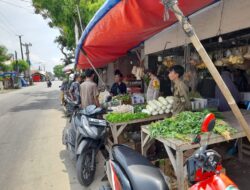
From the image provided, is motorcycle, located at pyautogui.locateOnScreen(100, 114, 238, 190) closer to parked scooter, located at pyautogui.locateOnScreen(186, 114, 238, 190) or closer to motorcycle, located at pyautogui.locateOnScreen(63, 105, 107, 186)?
parked scooter, located at pyautogui.locateOnScreen(186, 114, 238, 190)

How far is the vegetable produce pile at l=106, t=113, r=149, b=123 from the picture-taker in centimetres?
417

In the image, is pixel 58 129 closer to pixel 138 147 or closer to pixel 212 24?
pixel 138 147

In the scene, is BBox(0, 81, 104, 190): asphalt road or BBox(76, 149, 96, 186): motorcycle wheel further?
BBox(0, 81, 104, 190): asphalt road

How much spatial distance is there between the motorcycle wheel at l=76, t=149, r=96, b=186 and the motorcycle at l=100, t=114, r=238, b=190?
3.80 feet

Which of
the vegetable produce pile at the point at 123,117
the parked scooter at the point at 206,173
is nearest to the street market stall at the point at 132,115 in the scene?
the vegetable produce pile at the point at 123,117

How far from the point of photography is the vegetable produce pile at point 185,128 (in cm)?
270

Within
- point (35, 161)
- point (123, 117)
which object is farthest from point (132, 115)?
point (35, 161)

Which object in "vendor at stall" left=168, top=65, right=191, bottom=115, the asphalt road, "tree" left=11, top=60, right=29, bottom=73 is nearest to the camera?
"vendor at stall" left=168, top=65, right=191, bottom=115

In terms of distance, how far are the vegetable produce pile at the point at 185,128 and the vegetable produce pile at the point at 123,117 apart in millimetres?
1211

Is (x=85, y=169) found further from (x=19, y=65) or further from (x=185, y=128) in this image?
(x=19, y=65)

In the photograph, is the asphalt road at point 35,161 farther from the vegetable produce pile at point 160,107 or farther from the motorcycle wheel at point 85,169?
the vegetable produce pile at point 160,107

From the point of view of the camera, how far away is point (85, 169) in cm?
382

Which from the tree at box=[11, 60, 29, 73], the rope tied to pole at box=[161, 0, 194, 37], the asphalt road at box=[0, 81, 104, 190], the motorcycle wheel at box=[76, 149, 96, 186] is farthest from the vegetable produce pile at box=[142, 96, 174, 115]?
the tree at box=[11, 60, 29, 73]

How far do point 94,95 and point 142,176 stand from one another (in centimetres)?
339
